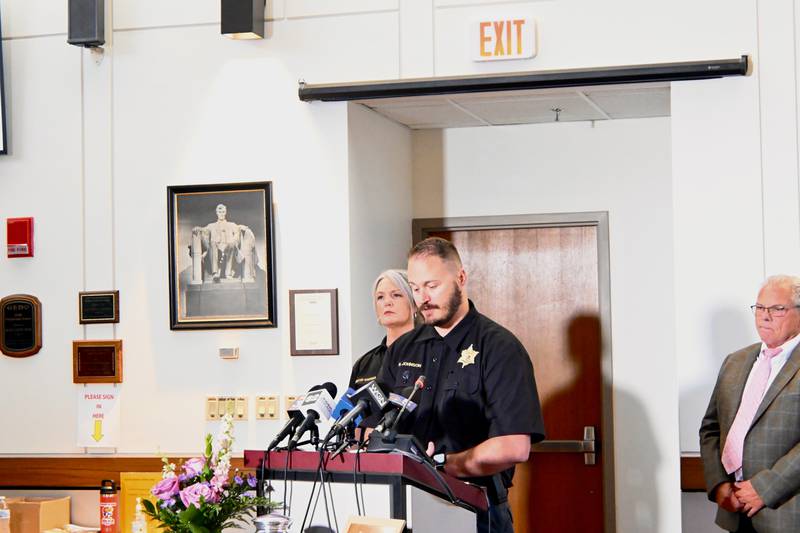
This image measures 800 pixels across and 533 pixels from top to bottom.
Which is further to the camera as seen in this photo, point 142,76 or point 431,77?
point 142,76

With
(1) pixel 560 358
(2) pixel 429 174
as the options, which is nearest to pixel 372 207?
(2) pixel 429 174

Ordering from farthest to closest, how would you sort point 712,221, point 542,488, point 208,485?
point 542,488 < point 712,221 < point 208,485

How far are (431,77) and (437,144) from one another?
3.67ft

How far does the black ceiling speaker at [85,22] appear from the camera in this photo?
4863mm

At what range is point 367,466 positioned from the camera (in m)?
2.49

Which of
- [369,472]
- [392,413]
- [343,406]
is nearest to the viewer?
[369,472]

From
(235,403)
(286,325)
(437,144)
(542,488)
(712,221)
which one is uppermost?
(437,144)

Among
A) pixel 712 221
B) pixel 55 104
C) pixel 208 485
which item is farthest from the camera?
pixel 55 104

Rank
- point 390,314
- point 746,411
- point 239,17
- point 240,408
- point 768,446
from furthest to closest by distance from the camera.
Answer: point 240,408 → point 239,17 → point 390,314 → point 746,411 → point 768,446

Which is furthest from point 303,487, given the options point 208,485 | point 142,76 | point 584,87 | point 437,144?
point 437,144

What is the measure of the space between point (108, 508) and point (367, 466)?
8.52 ft

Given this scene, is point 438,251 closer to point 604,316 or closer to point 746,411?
point 746,411

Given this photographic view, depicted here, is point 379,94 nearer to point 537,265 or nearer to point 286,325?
point 286,325

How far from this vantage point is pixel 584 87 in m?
4.51
